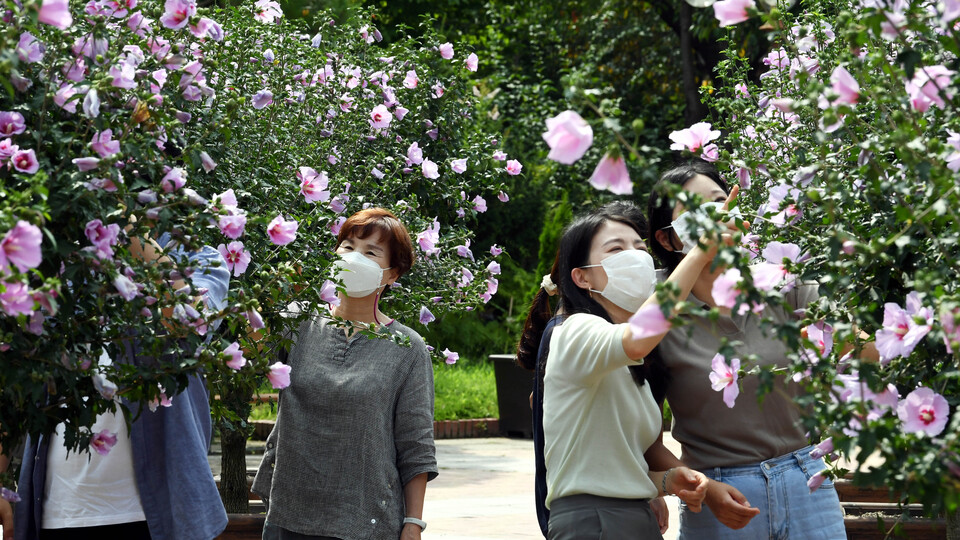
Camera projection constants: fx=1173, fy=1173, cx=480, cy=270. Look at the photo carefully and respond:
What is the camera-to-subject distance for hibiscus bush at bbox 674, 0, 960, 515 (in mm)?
1690

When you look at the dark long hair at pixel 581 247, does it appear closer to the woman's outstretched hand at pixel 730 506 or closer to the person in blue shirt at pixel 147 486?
the woman's outstretched hand at pixel 730 506

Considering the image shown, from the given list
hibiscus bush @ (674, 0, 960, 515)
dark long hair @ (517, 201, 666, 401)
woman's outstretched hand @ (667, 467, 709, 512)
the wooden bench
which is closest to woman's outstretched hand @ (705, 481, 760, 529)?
woman's outstretched hand @ (667, 467, 709, 512)

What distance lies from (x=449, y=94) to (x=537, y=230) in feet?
39.1

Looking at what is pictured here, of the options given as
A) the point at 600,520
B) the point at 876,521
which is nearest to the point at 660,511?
the point at 600,520

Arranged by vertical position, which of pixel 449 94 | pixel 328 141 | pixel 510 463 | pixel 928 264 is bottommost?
pixel 510 463

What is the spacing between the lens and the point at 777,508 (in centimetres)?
302

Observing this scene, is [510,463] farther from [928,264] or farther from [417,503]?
[928,264]

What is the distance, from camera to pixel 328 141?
5.73 m

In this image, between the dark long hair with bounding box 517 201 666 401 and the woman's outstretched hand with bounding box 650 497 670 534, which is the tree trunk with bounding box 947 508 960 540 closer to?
the woman's outstretched hand with bounding box 650 497 670 534

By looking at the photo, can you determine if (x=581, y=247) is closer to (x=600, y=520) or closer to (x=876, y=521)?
(x=600, y=520)

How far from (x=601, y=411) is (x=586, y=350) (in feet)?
0.73

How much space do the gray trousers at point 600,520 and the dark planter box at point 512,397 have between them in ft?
33.4

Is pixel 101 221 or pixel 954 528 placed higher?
pixel 101 221

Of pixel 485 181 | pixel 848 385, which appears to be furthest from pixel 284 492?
pixel 485 181
